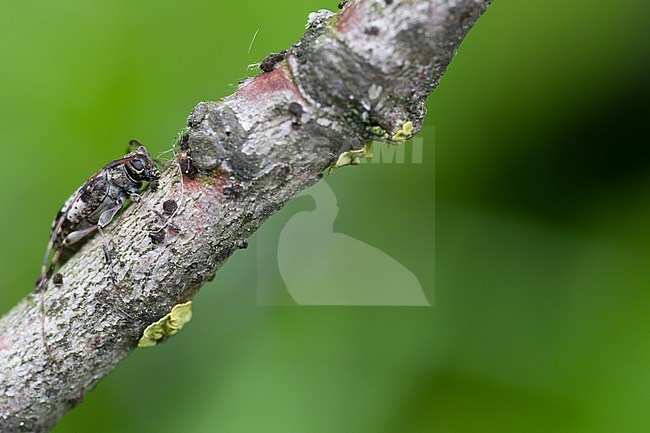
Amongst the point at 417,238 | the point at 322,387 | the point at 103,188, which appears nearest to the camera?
the point at 103,188

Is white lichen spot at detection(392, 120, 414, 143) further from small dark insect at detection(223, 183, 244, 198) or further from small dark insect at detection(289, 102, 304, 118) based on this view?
small dark insect at detection(223, 183, 244, 198)

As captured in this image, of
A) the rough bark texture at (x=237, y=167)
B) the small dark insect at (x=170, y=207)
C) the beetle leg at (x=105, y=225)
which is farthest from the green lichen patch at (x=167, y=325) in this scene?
the small dark insect at (x=170, y=207)

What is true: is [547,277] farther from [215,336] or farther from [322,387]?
[215,336]

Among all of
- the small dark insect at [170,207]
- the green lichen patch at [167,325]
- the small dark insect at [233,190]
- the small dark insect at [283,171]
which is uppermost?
the small dark insect at [283,171]

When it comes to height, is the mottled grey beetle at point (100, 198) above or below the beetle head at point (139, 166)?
below

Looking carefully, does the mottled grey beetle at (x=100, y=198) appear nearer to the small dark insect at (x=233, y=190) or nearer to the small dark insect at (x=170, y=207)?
the small dark insect at (x=170, y=207)

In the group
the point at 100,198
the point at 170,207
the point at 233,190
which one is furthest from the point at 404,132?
the point at 100,198

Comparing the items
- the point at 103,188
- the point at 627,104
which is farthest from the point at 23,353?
the point at 627,104
